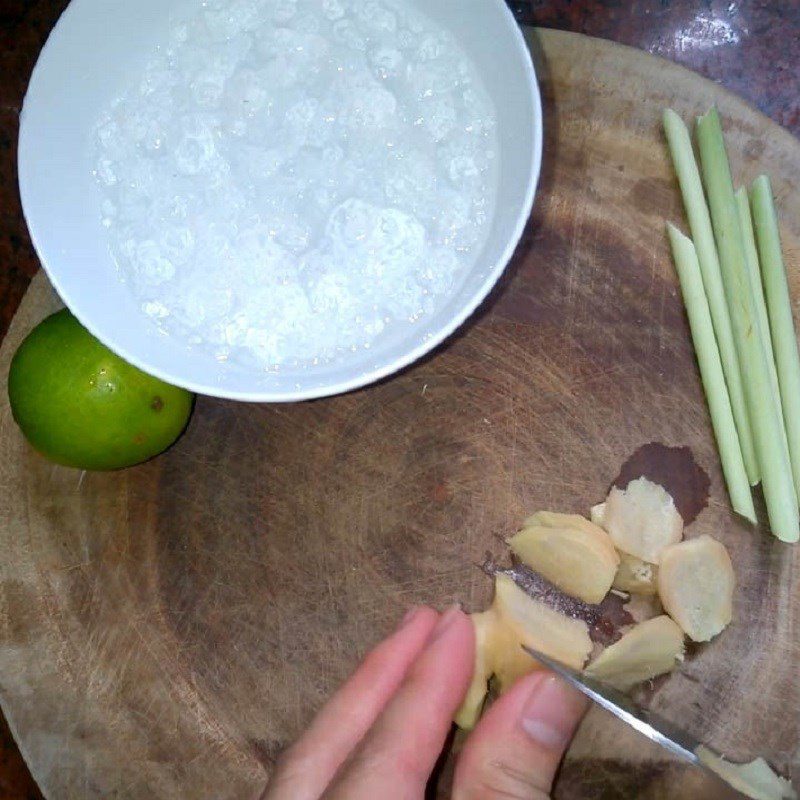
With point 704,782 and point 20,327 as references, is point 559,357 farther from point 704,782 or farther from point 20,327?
point 20,327

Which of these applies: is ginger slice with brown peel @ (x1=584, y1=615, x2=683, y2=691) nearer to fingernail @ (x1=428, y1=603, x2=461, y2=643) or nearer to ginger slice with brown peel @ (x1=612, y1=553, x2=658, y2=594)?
ginger slice with brown peel @ (x1=612, y1=553, x2=658, y2=594)

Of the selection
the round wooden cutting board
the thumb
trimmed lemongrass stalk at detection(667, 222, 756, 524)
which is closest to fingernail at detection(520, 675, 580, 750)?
the thumb

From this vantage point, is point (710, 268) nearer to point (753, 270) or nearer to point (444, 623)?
point (753, 270)

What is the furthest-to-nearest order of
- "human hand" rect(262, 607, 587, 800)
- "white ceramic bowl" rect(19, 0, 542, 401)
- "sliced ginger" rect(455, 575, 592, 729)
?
"sliced ginger" rect(455, 575, 592, 729) < "human hand" rect(262, 607, 587, 800) < "white ceramic bowl" rect(19, 0, 542, 401)

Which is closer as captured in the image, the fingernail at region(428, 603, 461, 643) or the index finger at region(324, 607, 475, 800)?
the index finger at region(324, 607, 475, 800)

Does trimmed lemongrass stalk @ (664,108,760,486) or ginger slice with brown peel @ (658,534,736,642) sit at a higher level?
trimmed lemongrass stalk @ (664,108,760,486)

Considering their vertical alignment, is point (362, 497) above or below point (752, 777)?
above

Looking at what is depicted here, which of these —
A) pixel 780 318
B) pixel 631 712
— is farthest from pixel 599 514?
pixel 780 318
